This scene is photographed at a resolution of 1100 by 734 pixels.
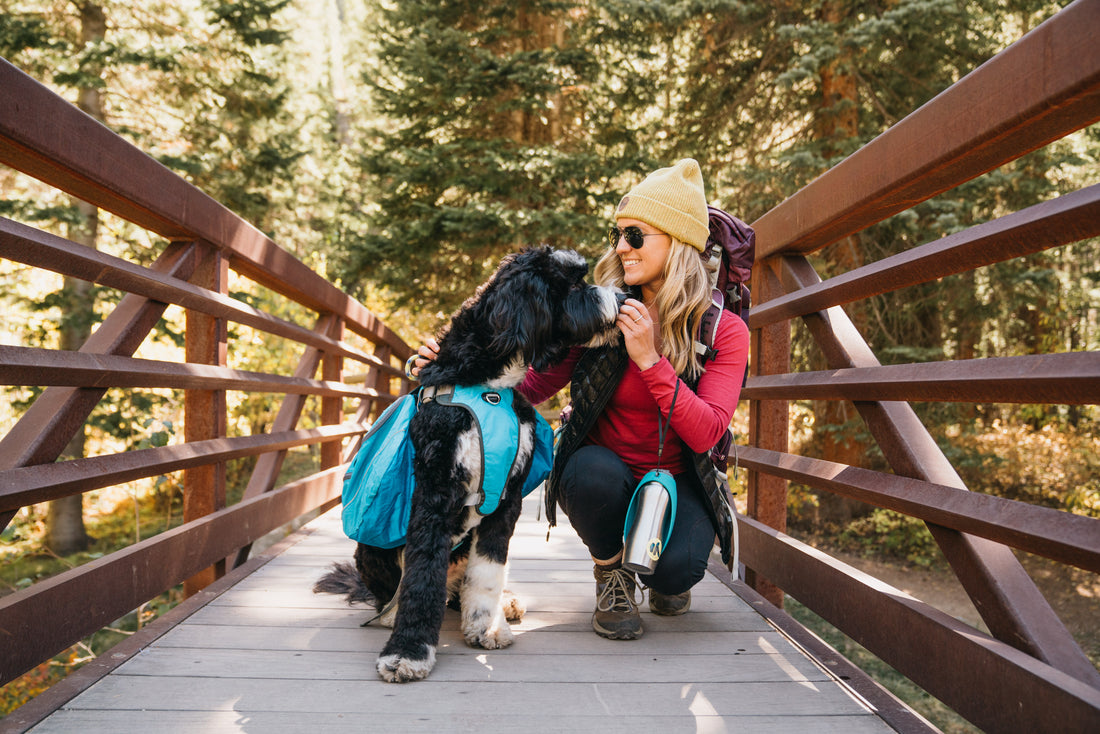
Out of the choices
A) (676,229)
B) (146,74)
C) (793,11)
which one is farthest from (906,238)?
(146,74)

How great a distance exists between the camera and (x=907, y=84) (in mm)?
6789

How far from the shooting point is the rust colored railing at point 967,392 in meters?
1.25

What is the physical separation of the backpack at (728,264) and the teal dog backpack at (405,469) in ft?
2.43

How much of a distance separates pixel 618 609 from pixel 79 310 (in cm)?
622

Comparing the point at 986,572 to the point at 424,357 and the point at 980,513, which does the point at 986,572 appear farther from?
the point at 424,357

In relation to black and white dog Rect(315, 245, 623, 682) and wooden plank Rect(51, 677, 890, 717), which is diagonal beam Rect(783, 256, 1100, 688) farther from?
black and white dog Rect(315, 245, 623, 682)

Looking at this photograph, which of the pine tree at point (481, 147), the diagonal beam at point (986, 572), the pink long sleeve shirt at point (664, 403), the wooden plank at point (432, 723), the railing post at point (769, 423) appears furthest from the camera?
the pine tree at point (481, 147)

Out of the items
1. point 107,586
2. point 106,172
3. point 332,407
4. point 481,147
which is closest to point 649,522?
point 107,586

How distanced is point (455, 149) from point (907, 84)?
476 cm

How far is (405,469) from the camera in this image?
2068 mm

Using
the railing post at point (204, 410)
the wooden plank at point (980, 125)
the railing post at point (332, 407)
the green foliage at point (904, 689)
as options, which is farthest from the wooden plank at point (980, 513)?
the railing post at point (332, 407)

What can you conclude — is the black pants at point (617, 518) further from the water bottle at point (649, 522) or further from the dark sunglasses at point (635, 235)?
the dark sunglasses at point (635, 235)

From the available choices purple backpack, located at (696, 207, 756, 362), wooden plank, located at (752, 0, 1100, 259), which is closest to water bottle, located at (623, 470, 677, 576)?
purple backpack, located at (696, 207, 756, 362)

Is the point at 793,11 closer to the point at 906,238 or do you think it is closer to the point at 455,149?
the point at 906,238
